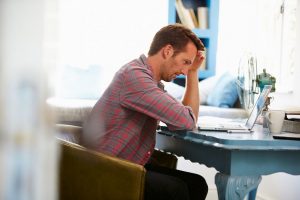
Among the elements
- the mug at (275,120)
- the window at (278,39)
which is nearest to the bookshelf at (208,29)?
the window at (278,39)

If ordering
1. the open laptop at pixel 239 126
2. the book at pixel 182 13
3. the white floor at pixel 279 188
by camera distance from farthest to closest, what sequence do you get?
the book at pixel 182 13
the white floor at pixel 279 188
the open laptop at pixel 239 126

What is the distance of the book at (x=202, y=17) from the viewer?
4141mm

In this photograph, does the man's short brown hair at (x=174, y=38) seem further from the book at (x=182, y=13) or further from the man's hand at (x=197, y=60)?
the book at (x=182, y=13)

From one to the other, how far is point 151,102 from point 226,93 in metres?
2.07

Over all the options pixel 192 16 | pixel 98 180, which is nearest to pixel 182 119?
pixel 98 180

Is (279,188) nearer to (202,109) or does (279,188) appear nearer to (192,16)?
(202,109)

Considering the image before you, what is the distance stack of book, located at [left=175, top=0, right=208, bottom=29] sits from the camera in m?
4.07

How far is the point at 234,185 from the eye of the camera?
1.34 meters

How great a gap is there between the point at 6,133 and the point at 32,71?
0.04 meters

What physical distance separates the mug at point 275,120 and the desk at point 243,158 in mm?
202

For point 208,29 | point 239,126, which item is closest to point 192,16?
point 208,29

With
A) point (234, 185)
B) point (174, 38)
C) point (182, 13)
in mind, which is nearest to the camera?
point (234, 185)

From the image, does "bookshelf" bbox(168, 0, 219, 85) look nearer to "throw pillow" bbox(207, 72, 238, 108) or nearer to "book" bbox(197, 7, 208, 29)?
"book" bbox(197, 7, 208, 29)

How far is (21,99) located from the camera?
0.21m
